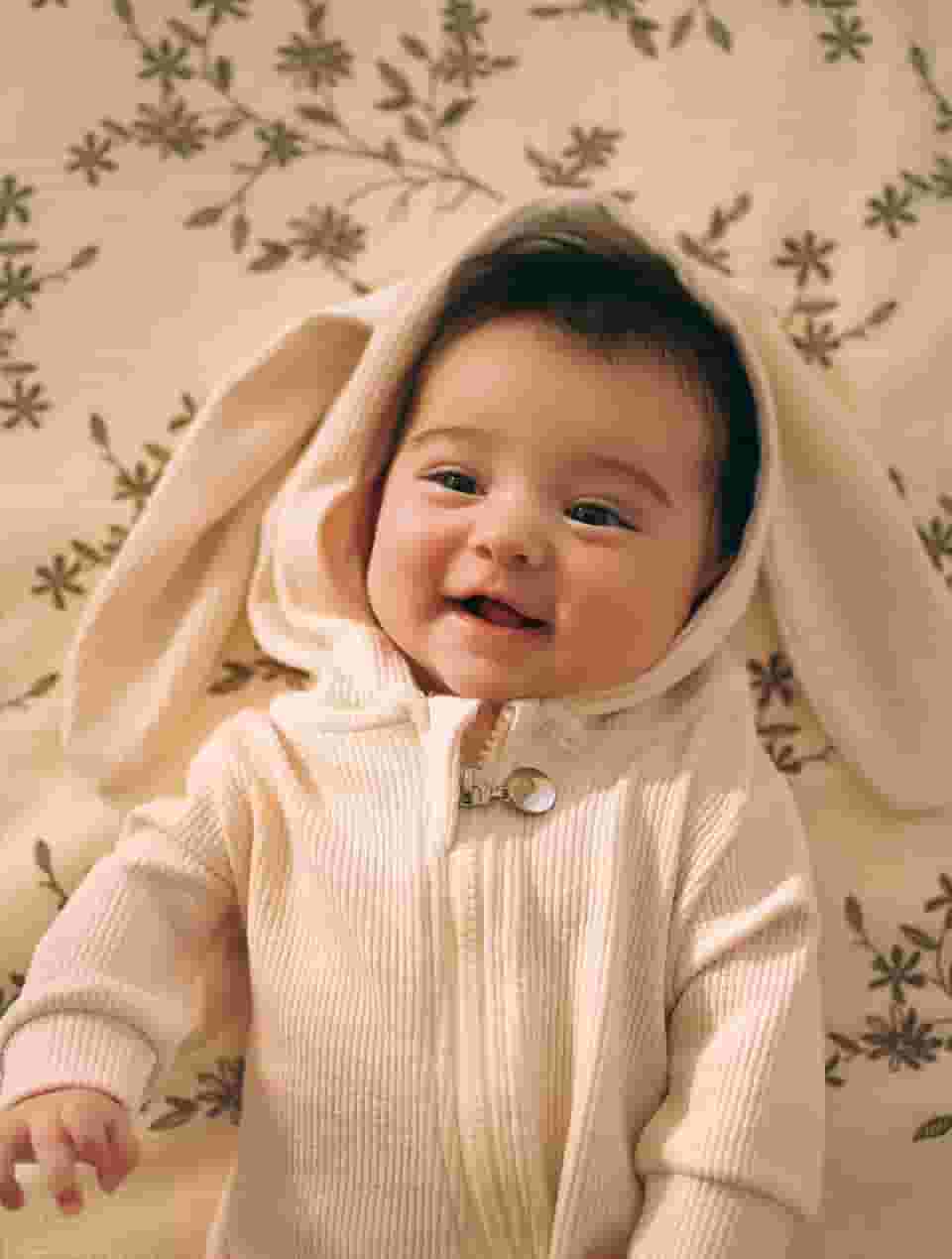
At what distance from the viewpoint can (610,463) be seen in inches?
40.1

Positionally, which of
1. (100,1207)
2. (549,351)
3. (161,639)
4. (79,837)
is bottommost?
(100,1207)

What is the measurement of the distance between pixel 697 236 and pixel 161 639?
65 cm

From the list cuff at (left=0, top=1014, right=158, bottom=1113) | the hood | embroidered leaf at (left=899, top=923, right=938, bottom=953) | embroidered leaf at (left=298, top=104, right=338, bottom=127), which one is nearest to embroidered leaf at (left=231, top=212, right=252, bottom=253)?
embroidered leaf at (left=298, top=104, right=338, bottom=127)

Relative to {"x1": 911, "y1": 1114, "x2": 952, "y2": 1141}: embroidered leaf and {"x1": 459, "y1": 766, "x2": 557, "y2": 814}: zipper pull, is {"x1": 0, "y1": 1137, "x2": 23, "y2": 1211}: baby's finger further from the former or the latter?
{"x1": 911, "y1": 1114, "x2": 952, "y2": 1141}: embroidered leaf

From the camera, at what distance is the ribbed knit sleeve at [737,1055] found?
34.9 inches

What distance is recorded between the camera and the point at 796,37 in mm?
1364

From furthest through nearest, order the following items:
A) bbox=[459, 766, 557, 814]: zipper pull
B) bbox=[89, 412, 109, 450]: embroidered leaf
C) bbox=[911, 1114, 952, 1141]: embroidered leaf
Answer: bbox=[89, 412, 109, 450]: embroidered leaf → bbox=[911, 1114, 952, 1141]: embroidered leaf → bbox=[459, 766, 557, 814]: zipper pull

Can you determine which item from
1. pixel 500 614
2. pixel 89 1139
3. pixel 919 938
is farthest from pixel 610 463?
pixel 89 1139

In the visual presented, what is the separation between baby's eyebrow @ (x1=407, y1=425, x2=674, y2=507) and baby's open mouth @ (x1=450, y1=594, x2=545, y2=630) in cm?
12

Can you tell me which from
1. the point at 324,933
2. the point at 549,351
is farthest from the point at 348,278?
the point at 324,933

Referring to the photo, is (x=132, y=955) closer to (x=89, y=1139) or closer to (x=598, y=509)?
(x=89, y=1139)

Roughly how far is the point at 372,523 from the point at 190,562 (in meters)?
0.17

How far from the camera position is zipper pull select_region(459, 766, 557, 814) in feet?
3.23

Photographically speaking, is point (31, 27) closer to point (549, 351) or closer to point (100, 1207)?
point (549, 351)
